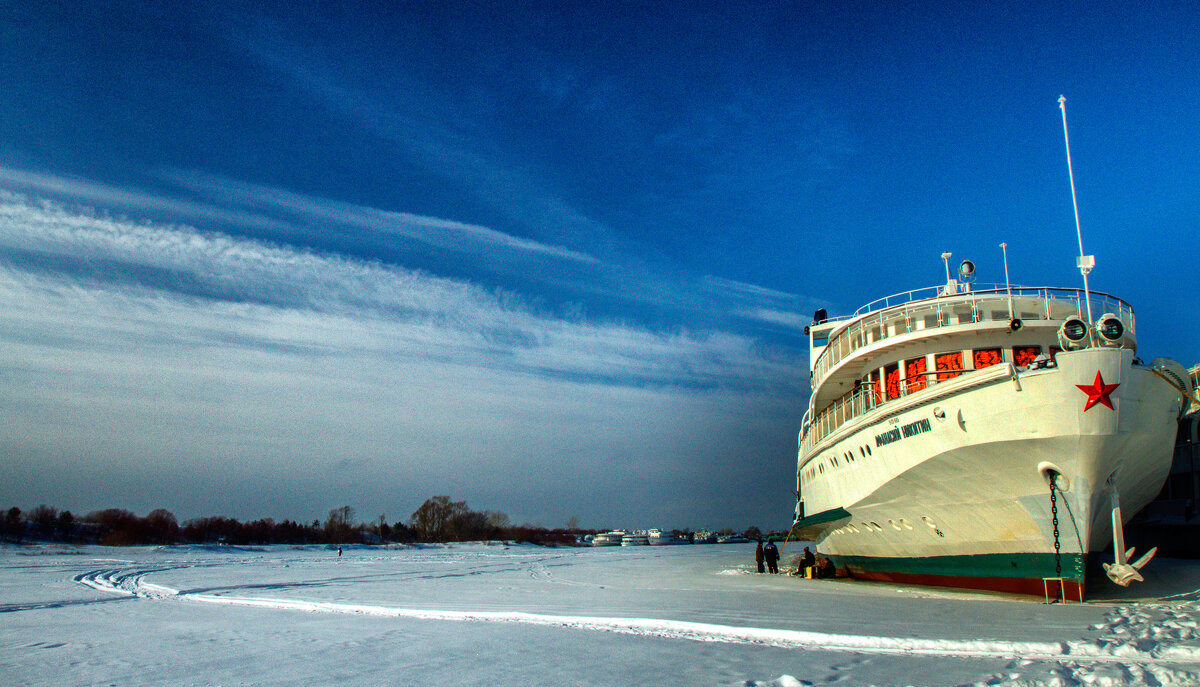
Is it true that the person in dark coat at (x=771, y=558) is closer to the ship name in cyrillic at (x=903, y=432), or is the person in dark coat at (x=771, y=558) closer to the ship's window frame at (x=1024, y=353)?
the ship name in cyrillic at (x=903, y=432)

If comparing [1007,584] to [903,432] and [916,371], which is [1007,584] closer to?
[903,432]

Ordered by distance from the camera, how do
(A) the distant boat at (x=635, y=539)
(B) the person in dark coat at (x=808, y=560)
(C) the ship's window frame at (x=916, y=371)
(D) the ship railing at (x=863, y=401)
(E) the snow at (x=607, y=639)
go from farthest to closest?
(A) the distant boat at (x=635, y=539), (B) the person in dark coat at (x=808, y=560), (C) the ship's window frame at (x=916, y=371), (D) the ship railing at (x=863, y=401), (E) the snow at (x=607, y=639)

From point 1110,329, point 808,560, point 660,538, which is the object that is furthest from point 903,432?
point 660,538

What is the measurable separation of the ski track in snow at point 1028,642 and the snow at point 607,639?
0.13 feet

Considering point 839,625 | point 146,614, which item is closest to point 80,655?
point 146,614

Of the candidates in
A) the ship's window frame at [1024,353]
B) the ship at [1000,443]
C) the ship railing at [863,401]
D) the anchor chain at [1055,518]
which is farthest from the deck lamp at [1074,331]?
the ship's window frame at [1024,353]

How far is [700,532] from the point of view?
177750 mm

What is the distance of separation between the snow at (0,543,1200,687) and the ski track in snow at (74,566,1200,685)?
41 mm

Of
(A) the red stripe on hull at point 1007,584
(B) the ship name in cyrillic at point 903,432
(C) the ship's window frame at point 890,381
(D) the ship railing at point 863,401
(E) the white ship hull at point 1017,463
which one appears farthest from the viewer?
(C) the ship's window frame at point 890,381

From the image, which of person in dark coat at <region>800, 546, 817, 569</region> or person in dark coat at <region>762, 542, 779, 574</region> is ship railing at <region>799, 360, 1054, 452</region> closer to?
person in dark coat at <region>800, 546, 817, 569</region>

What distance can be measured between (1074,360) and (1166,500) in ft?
94.7

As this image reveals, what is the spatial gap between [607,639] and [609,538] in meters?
150

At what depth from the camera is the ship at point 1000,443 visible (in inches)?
522

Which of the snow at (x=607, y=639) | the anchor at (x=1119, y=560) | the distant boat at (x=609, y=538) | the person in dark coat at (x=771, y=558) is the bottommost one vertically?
the distant boat at (x=609, y=538)
